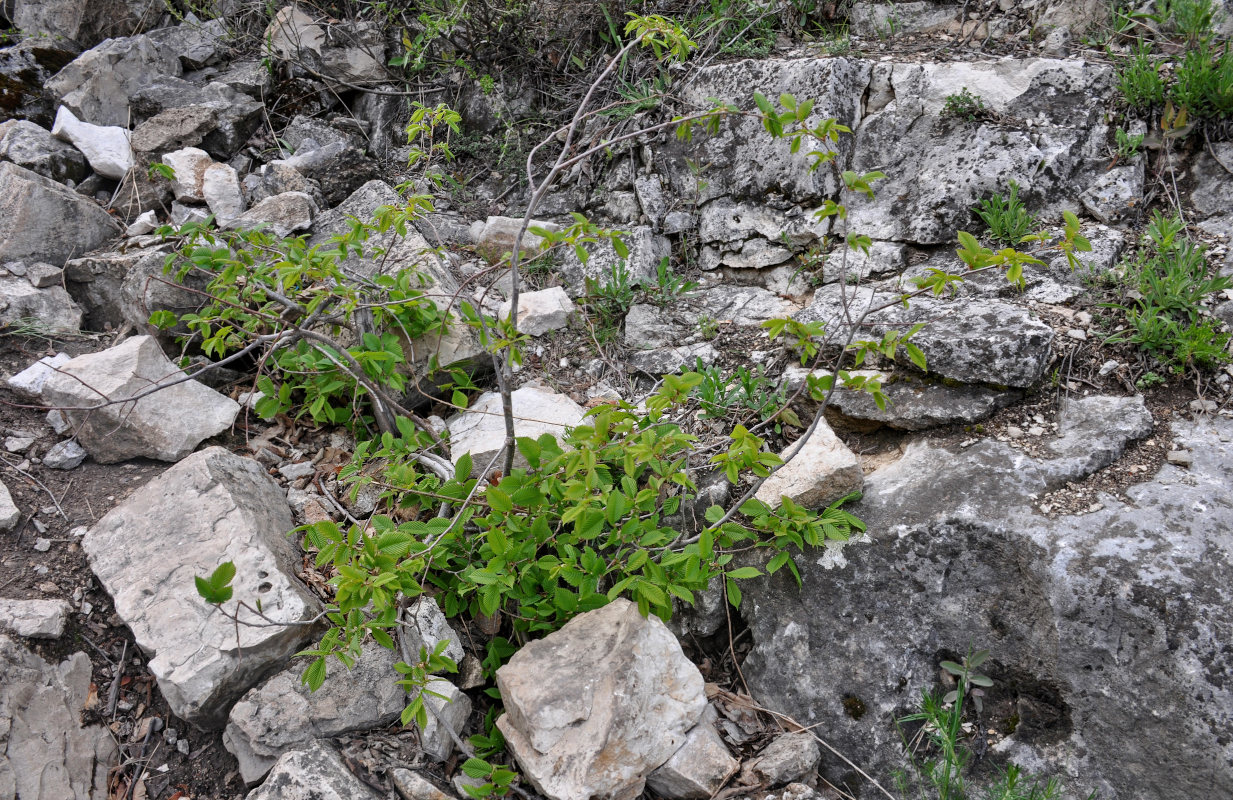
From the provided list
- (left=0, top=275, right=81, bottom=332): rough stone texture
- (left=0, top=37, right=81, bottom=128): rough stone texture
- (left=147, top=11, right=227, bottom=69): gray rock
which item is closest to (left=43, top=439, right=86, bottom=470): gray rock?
(left=0, top=275, right=81, bottom=332): rough stone texture

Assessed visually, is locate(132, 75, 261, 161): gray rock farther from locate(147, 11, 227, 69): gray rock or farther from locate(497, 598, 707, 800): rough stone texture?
locate(497, 598, 707, 800): rough stone texture

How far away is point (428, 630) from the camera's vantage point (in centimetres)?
245

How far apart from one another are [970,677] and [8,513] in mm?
3480

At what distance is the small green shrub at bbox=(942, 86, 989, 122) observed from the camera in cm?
368

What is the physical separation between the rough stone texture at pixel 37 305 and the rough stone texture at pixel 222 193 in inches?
35.6

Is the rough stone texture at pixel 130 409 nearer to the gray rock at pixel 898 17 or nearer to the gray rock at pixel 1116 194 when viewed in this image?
the gray rock at pixel 1116 194

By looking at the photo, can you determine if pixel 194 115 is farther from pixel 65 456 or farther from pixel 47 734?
pixel 47 734

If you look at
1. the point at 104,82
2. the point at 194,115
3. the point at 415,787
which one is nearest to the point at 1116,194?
the point at 415,787

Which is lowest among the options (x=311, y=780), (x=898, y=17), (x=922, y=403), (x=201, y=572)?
(x=311, y=780)

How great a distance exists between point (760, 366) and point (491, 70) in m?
3.08

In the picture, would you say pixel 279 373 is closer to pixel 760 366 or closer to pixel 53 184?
pixel 53 184

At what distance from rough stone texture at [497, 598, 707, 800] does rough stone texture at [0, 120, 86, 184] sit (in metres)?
4.20

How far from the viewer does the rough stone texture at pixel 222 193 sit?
4.14 m

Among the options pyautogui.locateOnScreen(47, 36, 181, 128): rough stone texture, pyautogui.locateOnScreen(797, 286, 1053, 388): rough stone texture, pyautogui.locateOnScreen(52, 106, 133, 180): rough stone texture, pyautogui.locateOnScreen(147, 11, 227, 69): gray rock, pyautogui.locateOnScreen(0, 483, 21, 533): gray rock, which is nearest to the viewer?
Result: pyautogui.locateOnScreen(0, 483, 21, 533): gray rock
